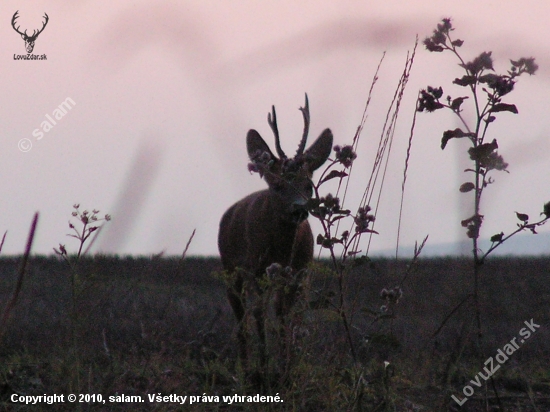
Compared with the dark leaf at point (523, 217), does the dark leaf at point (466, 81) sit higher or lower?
higher

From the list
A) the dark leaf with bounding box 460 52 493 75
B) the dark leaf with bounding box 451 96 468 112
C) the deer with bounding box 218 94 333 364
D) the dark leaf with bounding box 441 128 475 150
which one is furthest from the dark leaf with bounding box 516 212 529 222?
the deer with bounding box 218 94 333 364

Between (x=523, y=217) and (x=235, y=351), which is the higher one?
(x=523, y=217)

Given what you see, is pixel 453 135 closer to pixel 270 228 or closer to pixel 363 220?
pixel 363 220

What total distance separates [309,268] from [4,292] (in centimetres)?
725

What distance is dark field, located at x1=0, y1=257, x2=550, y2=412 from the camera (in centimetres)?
325

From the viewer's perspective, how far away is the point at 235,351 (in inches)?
207

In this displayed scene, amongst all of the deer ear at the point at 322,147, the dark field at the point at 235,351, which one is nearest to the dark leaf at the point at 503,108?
the dark field at the point at 235,351

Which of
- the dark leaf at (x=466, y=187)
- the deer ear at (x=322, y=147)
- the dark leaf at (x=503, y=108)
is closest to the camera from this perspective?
the dark leaf at (x=466, y=187)

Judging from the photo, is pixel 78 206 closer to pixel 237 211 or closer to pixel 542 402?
pixel 542 402

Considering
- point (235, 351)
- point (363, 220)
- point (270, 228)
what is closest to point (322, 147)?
point (270, 228)

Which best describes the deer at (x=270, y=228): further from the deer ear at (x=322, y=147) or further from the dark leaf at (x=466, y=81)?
the dark leaf at (x=466, y=81)

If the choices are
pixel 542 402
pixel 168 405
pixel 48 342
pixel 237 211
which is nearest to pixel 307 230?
pixel 237 211

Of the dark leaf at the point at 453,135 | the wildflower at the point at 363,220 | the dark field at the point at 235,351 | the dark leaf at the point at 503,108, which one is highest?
the dark leaf at the point at 503,108

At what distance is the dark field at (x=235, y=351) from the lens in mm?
3252
